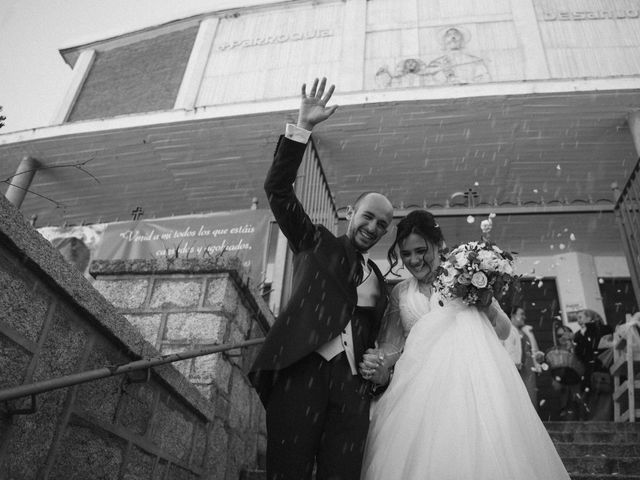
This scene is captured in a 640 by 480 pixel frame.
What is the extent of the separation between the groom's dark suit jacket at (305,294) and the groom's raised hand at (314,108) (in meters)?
0.14

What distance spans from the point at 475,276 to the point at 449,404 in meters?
0.75

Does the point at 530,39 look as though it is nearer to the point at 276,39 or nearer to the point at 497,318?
the point at 276,39

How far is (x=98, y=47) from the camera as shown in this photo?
34.4 ft

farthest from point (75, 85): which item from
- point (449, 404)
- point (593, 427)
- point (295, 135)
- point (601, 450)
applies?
point (601, 450)

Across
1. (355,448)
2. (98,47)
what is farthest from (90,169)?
(355,448)

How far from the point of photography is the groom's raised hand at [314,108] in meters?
2.39

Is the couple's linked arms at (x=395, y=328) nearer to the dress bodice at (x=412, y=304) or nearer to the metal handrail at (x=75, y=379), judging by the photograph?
the dress bodice at (x=412, y=304)

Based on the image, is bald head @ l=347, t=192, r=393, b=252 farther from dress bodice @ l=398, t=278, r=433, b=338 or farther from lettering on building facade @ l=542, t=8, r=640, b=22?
lettering on building facade @ l=542, t=8, r=640, b=22

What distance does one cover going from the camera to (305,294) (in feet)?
7.79

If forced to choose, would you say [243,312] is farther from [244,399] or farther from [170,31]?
[170,31]

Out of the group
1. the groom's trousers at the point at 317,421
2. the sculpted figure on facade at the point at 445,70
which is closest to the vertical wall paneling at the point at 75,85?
the sculpted figure on facade at the point at 445,70

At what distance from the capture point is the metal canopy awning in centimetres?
711

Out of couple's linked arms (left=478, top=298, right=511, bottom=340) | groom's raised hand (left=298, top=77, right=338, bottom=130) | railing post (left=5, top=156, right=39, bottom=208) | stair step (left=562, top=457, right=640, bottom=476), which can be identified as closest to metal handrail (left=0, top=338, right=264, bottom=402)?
groom's raised hand (left=298, top=77, right=338, bottom=130)

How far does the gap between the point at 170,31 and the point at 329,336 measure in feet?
31.4
